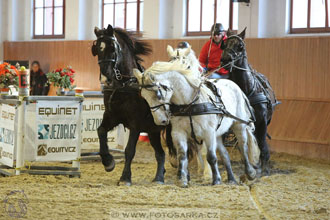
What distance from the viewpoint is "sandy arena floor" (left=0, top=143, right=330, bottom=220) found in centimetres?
530

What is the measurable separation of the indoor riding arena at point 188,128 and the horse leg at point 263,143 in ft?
0.05

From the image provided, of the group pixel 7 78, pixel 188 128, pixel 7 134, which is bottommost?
pixel 7 134

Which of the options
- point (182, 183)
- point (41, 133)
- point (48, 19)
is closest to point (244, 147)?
point (182, 183)

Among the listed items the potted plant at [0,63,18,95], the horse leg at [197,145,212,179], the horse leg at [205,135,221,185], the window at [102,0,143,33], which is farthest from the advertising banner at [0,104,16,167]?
the window at [102,0,143,33]

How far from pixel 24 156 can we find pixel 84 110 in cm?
159

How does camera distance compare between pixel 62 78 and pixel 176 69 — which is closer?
pixel 176 69

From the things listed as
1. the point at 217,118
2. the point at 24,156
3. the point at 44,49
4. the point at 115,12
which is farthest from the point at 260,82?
the point at 44,49

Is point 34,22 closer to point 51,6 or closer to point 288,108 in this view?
point 51,6

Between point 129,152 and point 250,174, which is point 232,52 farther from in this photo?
point 129,152

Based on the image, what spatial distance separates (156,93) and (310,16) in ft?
20.5

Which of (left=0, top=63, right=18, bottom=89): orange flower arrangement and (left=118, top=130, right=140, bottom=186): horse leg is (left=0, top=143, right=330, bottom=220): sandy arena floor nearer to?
(left=118, top=130, right=140, bottom=186): horse leg

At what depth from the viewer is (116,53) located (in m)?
6.81

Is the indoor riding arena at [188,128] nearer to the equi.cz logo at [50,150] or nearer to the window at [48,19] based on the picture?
the equi.cz logo at [50,150]

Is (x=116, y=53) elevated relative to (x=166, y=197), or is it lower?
elevated
